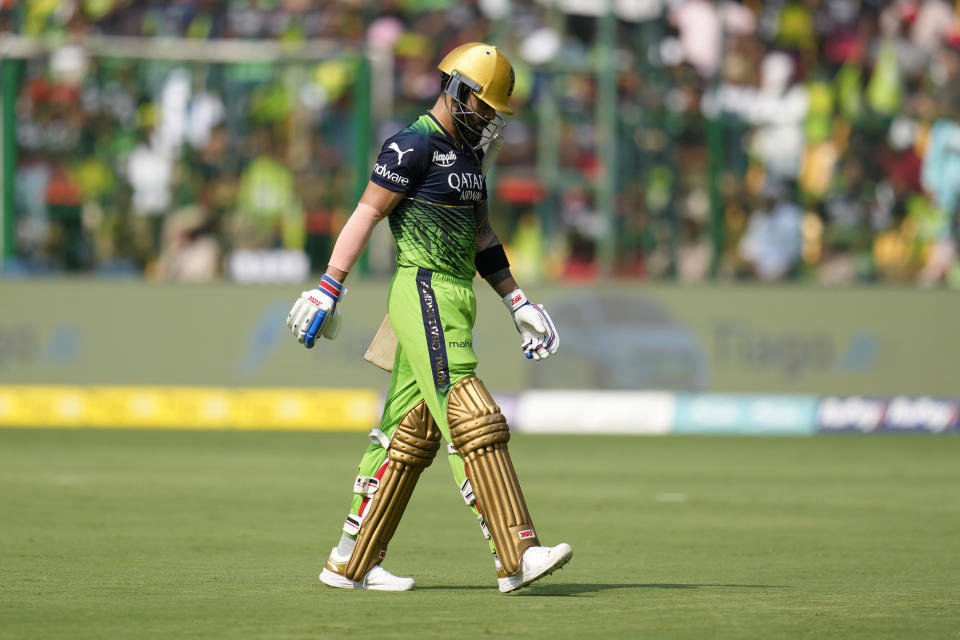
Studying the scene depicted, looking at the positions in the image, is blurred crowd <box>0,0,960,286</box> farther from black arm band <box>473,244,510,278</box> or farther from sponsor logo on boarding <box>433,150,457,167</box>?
sponsor logo on boarding <box>433,150,457,167</box>

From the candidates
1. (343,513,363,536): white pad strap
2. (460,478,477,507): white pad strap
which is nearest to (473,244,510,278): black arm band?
(460,478,477,507): white pad strap

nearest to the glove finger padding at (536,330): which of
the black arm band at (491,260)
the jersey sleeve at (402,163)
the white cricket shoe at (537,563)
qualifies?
the black arm band at (491,260)

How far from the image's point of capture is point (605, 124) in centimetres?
1548

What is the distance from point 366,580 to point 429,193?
1.53 meters

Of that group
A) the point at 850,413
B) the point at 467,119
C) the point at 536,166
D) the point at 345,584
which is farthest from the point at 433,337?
the point at 850,413

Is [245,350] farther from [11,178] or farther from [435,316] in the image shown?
[435,316]

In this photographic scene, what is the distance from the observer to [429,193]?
6047mm

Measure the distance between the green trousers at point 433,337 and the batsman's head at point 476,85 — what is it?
61cm

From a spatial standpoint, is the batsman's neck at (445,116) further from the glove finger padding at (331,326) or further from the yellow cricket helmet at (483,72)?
the glove finger padding at (331,326)

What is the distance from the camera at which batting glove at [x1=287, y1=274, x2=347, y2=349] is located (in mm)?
5785

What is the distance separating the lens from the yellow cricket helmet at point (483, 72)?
6.03 metres

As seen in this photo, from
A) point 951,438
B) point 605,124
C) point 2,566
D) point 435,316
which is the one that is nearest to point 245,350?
point 605,124

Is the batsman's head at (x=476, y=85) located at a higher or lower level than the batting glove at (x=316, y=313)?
higher

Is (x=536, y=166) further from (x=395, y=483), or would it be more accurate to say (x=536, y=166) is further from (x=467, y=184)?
(x=395, y=483)
